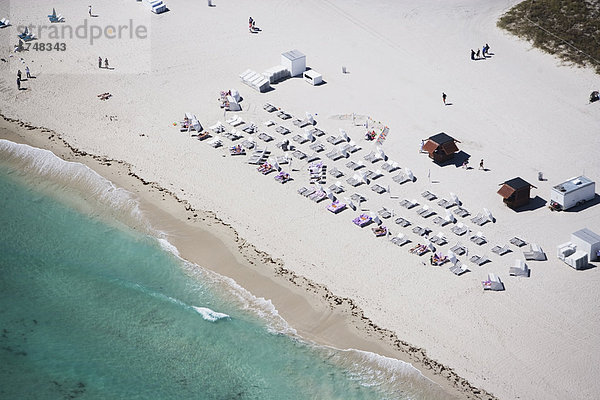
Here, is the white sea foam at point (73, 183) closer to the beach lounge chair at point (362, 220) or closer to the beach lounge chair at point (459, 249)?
the beach lounge chair at point (362, 220)

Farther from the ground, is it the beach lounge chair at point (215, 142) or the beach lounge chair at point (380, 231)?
the beach lounge chair at point (380, 231)

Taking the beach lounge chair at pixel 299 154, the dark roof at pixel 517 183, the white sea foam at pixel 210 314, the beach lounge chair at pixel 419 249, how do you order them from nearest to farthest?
1. the white sea foam at pixel 210 314
2. the beach lounge chair at pixel 419 249
3. the dark roof at pixel 517 183
4. the beach lounge chair at pixel 299 154

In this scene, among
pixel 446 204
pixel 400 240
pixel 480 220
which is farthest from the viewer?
pixel 446 204

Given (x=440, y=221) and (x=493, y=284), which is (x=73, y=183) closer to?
(x=440, y=221)

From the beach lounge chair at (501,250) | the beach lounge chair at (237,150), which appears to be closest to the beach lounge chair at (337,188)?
the beach lounge chair at (237,150)

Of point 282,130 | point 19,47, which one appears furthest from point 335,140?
point 19,47

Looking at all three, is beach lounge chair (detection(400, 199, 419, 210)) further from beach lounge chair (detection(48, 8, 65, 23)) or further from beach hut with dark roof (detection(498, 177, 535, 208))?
beach lounge chair (detection(48, 8, 65, 23))

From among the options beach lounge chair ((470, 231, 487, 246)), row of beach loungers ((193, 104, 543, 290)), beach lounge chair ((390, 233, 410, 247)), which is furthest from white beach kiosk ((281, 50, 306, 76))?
beach lounge chair ((470, 231, 487, 246))
